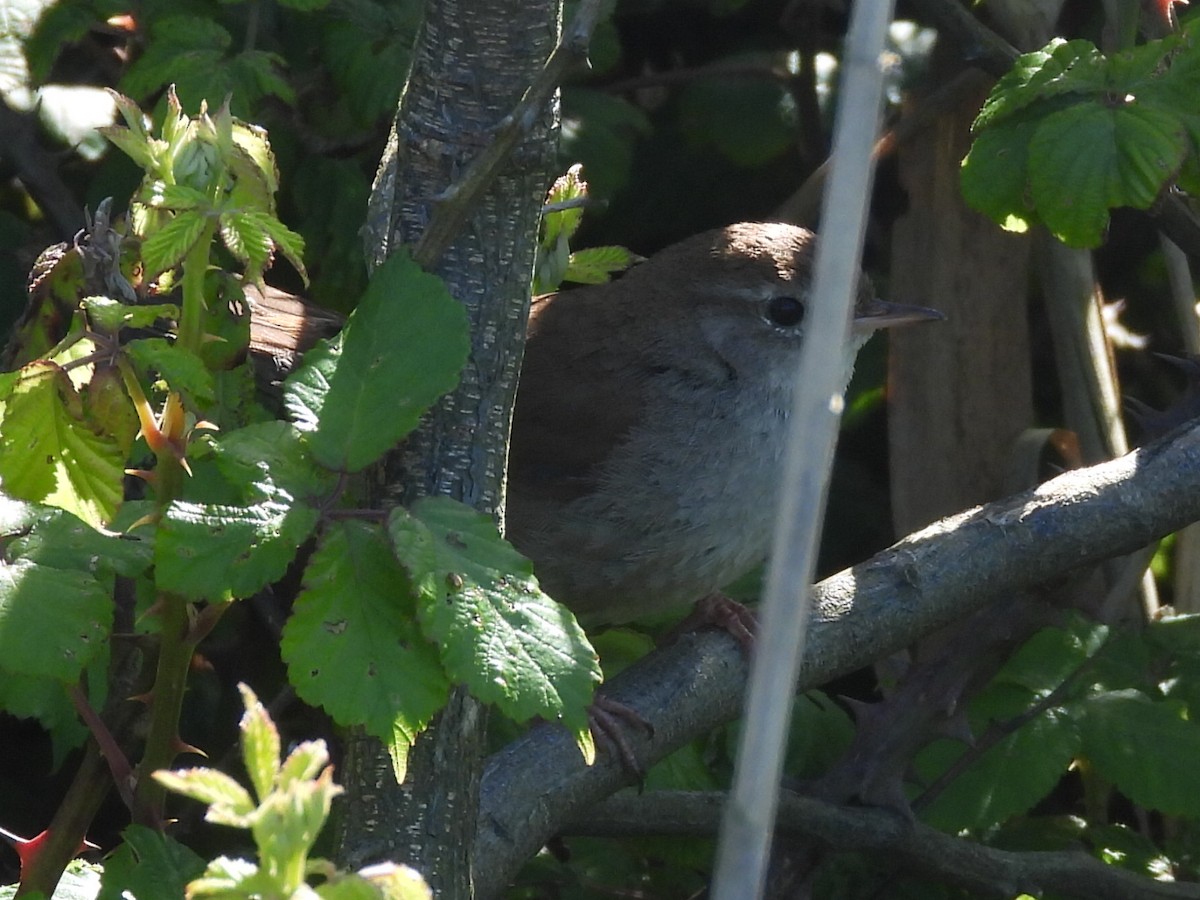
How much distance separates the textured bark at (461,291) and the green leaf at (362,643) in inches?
6.2

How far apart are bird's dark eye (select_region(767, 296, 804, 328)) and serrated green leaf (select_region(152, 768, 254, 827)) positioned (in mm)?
2070

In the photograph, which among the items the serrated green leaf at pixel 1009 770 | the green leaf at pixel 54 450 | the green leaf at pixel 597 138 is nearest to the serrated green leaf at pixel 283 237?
the green leaf at pixel 54 450

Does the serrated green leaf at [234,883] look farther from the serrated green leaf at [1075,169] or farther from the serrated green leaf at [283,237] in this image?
the serrated green leaf at [1075,169]

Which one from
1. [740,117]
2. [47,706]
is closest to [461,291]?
[47,706]

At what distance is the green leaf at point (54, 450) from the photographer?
1404 mm

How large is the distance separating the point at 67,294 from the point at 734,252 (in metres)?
1.43

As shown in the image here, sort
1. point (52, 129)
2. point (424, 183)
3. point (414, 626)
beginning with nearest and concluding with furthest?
point (414, 626), point (424, 183), point (52, 129)

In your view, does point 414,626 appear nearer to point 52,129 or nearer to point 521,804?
point 521,804

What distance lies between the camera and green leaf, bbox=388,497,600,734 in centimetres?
119

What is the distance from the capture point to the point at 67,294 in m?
1.73

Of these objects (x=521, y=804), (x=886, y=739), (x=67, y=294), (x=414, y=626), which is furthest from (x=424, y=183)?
(x=886, y=739)

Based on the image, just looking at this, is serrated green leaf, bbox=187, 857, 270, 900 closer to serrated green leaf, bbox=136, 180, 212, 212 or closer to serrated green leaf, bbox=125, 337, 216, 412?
serrated green leaf, bbox=125, 337, 216, 412

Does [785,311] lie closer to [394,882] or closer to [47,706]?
[47,706]

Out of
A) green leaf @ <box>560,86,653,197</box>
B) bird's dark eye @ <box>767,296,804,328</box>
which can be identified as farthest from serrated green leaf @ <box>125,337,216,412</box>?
green leaf @ <box>560,86,653,197</box>
